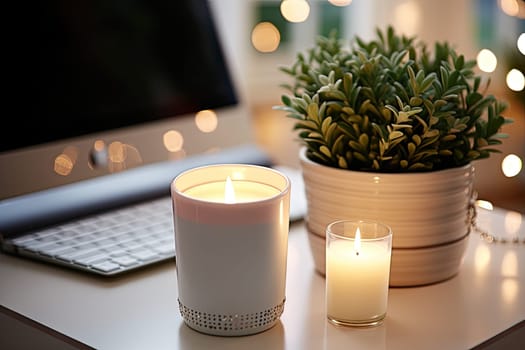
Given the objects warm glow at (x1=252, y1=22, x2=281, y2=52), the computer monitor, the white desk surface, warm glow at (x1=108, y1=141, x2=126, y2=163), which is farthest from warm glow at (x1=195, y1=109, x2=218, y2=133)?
warm glow at (x1=252, y1=22, x2=281, y2=52)

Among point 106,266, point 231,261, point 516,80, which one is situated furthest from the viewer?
point 516,80

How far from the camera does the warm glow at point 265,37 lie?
7.37 feet

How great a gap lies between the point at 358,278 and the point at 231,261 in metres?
0.11

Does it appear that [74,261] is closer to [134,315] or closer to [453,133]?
[134,315]

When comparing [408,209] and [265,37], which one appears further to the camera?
[265,37]

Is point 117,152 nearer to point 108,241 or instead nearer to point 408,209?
point 108,241

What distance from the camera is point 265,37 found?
2.26 m

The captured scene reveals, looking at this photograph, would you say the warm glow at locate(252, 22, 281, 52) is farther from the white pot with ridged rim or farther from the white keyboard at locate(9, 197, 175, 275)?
the white pot with ridged rim

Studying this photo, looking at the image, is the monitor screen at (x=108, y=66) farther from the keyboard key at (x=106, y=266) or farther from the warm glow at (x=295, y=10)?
the warm glow at (x=295, y=10)

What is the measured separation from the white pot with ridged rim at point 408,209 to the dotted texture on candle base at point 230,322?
0.14 metres

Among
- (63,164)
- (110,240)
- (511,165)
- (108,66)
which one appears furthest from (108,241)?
(511,165)

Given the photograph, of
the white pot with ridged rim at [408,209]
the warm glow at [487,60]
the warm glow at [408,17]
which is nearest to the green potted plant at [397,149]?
the white pot with ridged rim at [408,209]

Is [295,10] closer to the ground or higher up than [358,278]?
higher up

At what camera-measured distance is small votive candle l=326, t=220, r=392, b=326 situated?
679 mm
